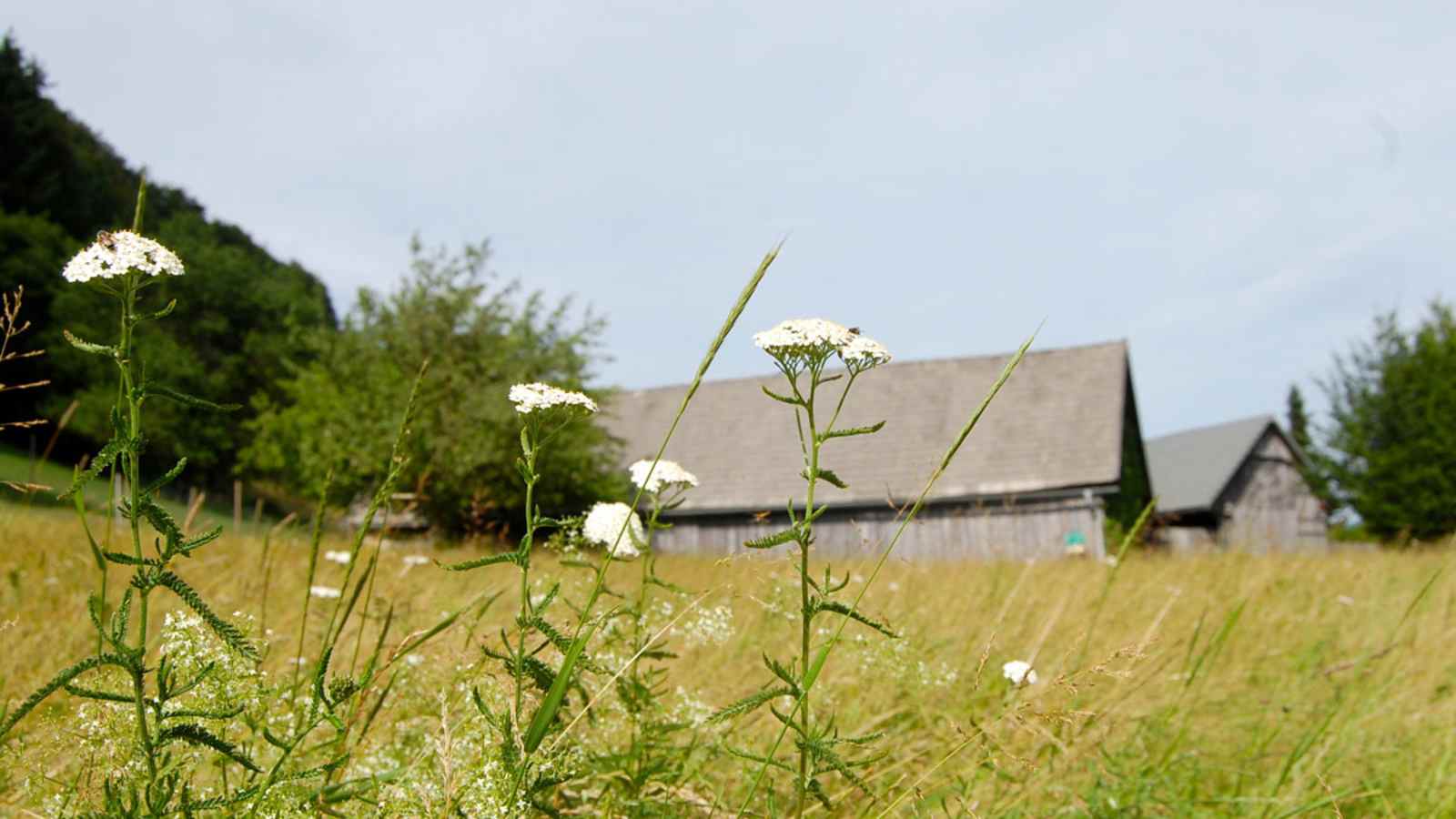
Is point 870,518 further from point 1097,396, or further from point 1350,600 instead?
point 1350,600

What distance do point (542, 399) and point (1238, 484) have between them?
34.7m

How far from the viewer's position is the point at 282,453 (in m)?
28.1

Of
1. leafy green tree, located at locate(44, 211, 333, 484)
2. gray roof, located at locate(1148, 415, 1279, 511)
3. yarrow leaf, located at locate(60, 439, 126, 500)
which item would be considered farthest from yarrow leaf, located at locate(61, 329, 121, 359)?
leafy green tree, located at locate(44, 211, 333, 484)

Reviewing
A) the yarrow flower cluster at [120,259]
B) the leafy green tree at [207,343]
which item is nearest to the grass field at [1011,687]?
the yarrow flower cluster at [120,259]

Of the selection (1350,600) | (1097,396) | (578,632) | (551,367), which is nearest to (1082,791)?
(578,632)

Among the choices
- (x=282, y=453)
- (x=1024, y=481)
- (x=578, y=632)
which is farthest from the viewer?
(x=282, y=453)

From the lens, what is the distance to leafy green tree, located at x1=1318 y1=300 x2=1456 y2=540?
28.5 metres

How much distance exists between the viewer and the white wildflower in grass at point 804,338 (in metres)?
1.59

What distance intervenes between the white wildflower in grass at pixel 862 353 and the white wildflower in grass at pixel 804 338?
1 centimetres

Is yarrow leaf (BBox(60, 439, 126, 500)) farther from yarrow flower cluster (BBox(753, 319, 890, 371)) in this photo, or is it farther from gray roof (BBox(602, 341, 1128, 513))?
gray roof (BBox(602, 341, 1128, 513))

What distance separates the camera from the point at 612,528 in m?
2.36

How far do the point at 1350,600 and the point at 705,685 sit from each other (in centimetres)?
490

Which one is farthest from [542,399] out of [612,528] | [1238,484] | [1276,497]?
[1276,497]

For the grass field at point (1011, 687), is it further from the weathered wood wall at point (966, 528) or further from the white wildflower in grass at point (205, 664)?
the weathered wood wall at point (966, 528)
